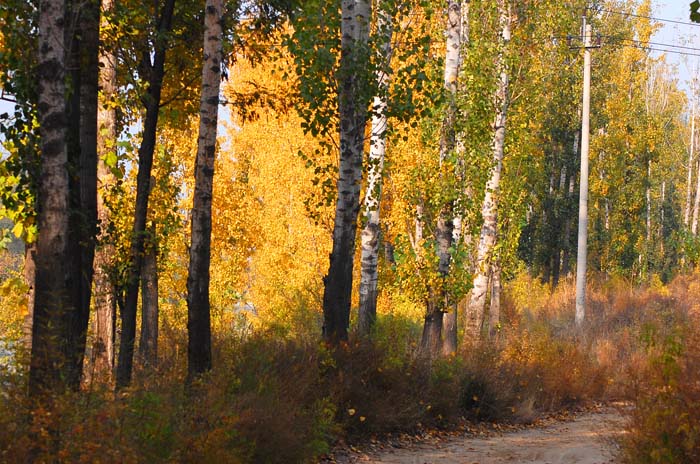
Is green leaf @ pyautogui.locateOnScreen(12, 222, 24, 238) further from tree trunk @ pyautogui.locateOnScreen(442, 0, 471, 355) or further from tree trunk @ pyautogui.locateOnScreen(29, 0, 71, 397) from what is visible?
tree trunk @ pyautogui.locateOnScreen(442, 0, 471, 355)

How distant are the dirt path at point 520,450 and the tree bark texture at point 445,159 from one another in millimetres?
3320

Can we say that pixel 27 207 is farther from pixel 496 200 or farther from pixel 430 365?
pixel 496 200

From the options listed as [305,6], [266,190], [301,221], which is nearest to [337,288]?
[305,6]

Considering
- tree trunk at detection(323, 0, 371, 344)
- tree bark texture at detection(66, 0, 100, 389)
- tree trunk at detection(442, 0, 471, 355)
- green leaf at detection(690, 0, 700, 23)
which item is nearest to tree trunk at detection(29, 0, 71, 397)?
tree bark texture at detection(66, 0, 100, 389)

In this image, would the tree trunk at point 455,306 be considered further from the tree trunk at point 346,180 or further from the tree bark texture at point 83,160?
the tree bark texture at point 83,160

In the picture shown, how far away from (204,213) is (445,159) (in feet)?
27.4

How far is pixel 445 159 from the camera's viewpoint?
60.3 feet

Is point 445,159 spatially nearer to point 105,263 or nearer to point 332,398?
point 105,263

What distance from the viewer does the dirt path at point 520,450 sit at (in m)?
12.0

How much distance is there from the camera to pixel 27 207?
9.02 meters

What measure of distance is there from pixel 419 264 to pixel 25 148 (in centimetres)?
1093

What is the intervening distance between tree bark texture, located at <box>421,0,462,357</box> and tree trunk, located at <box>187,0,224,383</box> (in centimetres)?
764

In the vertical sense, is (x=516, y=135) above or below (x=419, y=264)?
above

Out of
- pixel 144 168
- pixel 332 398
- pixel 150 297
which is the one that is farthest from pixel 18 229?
pixel 150 297
